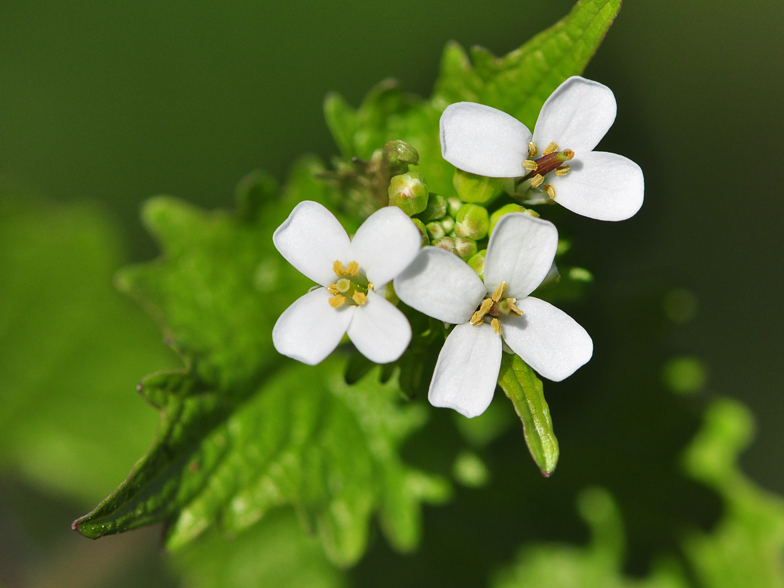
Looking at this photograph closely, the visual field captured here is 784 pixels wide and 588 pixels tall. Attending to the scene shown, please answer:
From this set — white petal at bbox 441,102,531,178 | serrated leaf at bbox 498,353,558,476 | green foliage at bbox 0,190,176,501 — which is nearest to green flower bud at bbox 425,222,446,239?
white petal at bbox 441,102,531,178

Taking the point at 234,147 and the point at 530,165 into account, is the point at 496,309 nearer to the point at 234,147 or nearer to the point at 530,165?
the point at 530,165

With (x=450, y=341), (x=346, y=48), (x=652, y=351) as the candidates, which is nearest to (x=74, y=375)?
(x=346, y=48)

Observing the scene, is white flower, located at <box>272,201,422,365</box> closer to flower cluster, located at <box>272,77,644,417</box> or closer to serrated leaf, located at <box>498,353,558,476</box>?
flower cluster, located at <box>272,77,644,417</box>

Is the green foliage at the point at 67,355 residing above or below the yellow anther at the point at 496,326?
below

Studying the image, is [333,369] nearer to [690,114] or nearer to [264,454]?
[264,454]

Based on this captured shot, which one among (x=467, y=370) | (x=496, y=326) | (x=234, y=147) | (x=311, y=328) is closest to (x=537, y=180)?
(x=496, y=326)

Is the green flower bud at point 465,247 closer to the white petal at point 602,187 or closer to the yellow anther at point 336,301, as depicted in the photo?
the white petal at point 602,187

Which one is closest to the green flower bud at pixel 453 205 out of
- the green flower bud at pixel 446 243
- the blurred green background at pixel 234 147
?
the green flower bud at pixel 446 243
